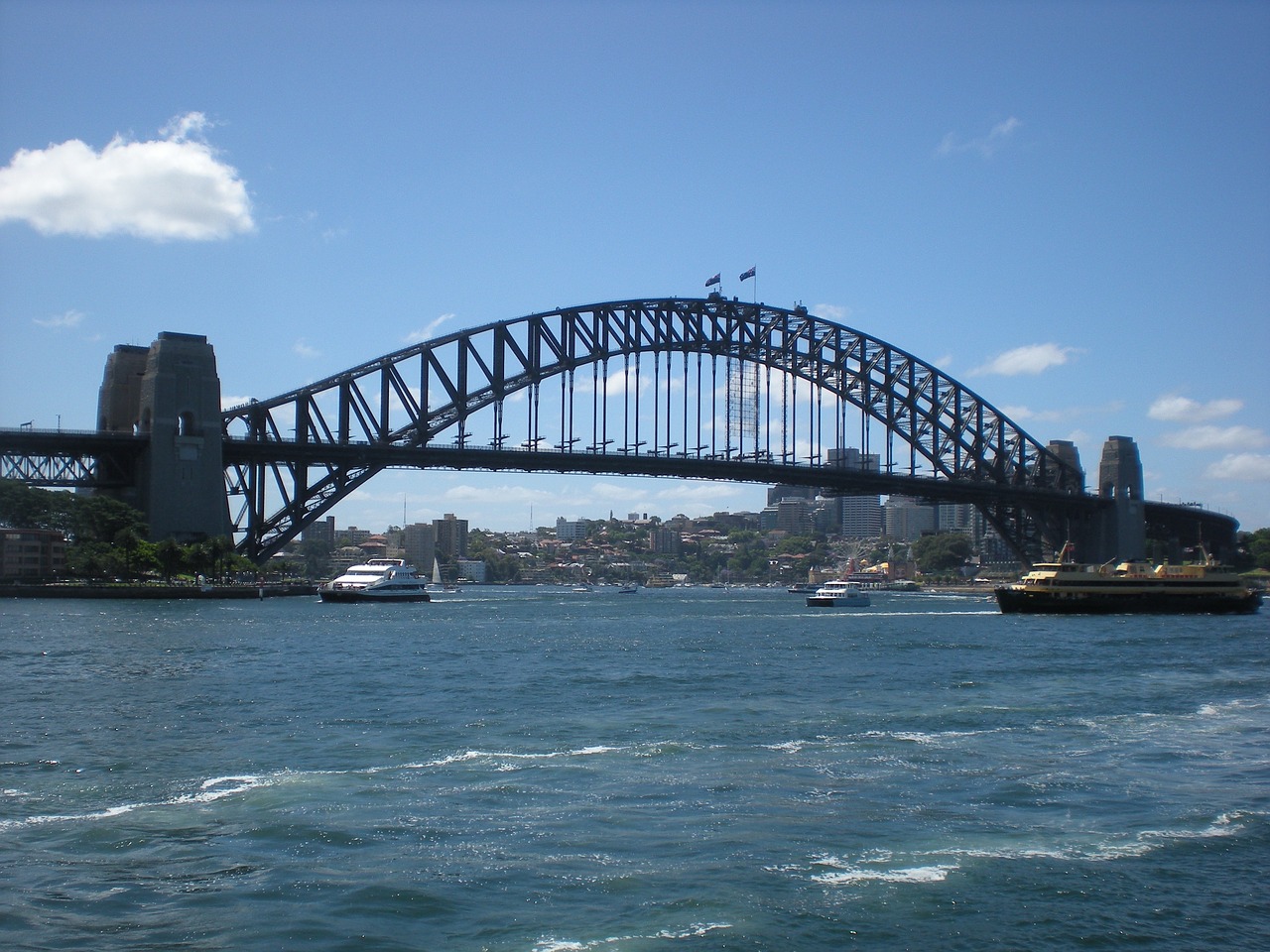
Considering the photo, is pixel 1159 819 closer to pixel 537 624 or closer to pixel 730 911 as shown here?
pixel 730 911

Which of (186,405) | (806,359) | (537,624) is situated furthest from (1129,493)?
(186,405)

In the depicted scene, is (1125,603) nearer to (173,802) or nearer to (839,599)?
(839,599)

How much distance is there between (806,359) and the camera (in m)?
105

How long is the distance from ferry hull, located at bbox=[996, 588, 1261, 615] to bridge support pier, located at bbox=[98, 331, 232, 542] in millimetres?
44206

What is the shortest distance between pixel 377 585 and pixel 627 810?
2462 inches

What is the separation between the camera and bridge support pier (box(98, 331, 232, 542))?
2702 inches

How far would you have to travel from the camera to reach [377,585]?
7538 centimetres

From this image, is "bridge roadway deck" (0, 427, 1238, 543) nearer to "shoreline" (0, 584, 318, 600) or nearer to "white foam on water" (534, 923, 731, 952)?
"shoreline" (0, 584, 318, 600)

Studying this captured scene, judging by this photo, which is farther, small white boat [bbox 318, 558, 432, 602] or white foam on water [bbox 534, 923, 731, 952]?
small white boat [bbox 318, 558, 432, 602]

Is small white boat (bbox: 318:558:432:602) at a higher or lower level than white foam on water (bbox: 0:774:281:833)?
higher

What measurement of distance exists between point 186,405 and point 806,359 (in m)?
53.3

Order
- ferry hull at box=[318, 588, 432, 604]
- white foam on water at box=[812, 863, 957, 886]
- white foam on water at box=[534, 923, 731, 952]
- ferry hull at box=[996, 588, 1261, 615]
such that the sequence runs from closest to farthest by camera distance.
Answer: white foam on water at box=[534, 923, 731, 952]
white foam on water at box=[812, 863, 957, 886]
ferry hull at box=[996, 588, 1261, 615]
ferry hull at box=[318, 588, 432, 604]

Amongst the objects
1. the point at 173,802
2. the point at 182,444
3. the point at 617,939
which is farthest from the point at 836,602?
the point at 617,939

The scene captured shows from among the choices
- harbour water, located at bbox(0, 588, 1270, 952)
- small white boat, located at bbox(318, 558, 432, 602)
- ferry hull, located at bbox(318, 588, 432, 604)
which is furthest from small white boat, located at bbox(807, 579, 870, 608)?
harbour water, located at bbox(0, 588, 1270, 952)
